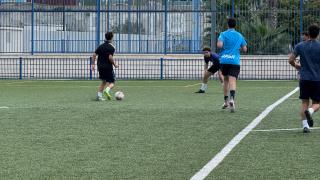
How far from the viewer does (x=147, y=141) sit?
1136 cm

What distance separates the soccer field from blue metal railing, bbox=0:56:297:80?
15218 mm

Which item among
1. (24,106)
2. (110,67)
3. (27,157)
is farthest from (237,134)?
(110,67)

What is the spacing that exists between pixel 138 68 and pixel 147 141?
23827mm

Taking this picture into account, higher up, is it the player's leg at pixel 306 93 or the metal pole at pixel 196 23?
the metal pole at pixel 196 23

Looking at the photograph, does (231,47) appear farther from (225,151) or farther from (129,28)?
(129,28)

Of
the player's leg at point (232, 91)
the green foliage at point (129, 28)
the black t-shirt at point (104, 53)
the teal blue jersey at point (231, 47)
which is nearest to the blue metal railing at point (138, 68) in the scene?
the green foliage at point (129, 28)

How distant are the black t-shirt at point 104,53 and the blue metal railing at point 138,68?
12.9 meters

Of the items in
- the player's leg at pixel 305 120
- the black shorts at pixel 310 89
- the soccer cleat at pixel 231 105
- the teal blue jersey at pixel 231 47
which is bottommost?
the soccer cleat at pixel 231 105

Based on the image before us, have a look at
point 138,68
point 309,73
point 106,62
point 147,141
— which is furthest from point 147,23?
point 147,141

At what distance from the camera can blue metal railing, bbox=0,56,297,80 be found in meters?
34.2

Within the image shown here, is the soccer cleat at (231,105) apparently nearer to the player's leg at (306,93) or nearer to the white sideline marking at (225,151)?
the white sideline marking at (225,151)

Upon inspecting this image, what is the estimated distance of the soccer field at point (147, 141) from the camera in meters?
8.71

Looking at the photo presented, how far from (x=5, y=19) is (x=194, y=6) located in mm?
8543

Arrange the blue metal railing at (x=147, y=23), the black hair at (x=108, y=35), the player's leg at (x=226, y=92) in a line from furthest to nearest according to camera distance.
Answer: the blue metal railing at (x=147, y=23)
the black hair at (x=108, y=35)
the player's leg at (x=226, y=92)
